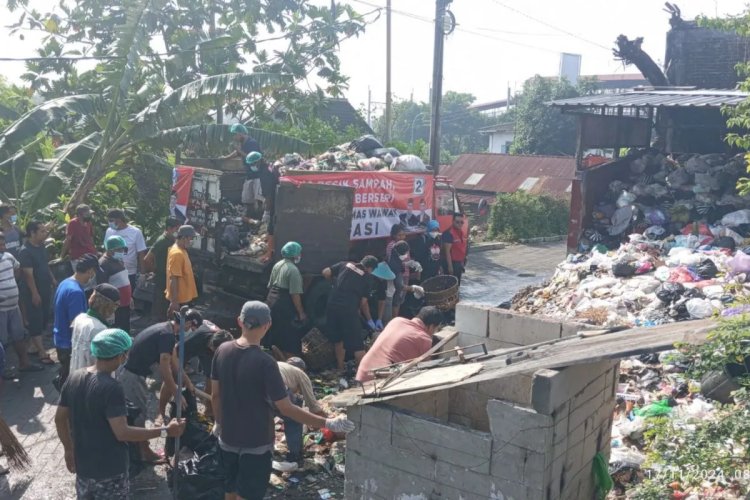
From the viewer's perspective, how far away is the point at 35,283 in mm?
7758

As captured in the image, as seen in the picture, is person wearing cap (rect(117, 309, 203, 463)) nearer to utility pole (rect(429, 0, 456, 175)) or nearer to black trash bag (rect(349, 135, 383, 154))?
A: black trash bag (rect(349, 135, 383, 154))

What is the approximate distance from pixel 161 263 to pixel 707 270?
6.94 metres

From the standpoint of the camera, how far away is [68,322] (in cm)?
586

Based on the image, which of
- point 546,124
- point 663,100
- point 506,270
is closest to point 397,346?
point 663,100

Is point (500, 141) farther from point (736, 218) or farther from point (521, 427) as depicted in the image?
point (521, 427)

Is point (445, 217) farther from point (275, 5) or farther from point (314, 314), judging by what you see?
point (275, 5)

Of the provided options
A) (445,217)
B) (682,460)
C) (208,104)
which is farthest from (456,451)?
(208,104)

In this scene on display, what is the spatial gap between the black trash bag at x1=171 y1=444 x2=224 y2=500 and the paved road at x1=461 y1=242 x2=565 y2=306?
24.1 feet

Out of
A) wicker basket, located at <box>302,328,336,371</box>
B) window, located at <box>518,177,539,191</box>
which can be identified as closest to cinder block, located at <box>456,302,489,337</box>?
wicker basket, located at <box>302,328,336,371</box>

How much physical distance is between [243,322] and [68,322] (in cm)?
250

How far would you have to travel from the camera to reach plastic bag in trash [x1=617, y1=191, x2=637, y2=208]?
1125 centimetres

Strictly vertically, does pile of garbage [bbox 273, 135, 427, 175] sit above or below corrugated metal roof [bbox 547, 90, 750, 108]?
below

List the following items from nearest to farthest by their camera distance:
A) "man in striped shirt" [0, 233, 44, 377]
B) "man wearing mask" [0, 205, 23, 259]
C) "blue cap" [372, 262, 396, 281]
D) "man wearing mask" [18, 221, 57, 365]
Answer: "man in striped shirt" [0, 233, 44, 377] → "man wearing mask" [18, 221, 57, 365] → "man wearing mask" [0, 205, 23, 259] → "blue cap" [372, 262, 396, 281]

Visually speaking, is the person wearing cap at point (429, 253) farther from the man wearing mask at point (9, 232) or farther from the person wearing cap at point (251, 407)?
the person wearing cap at point (251, 407)
